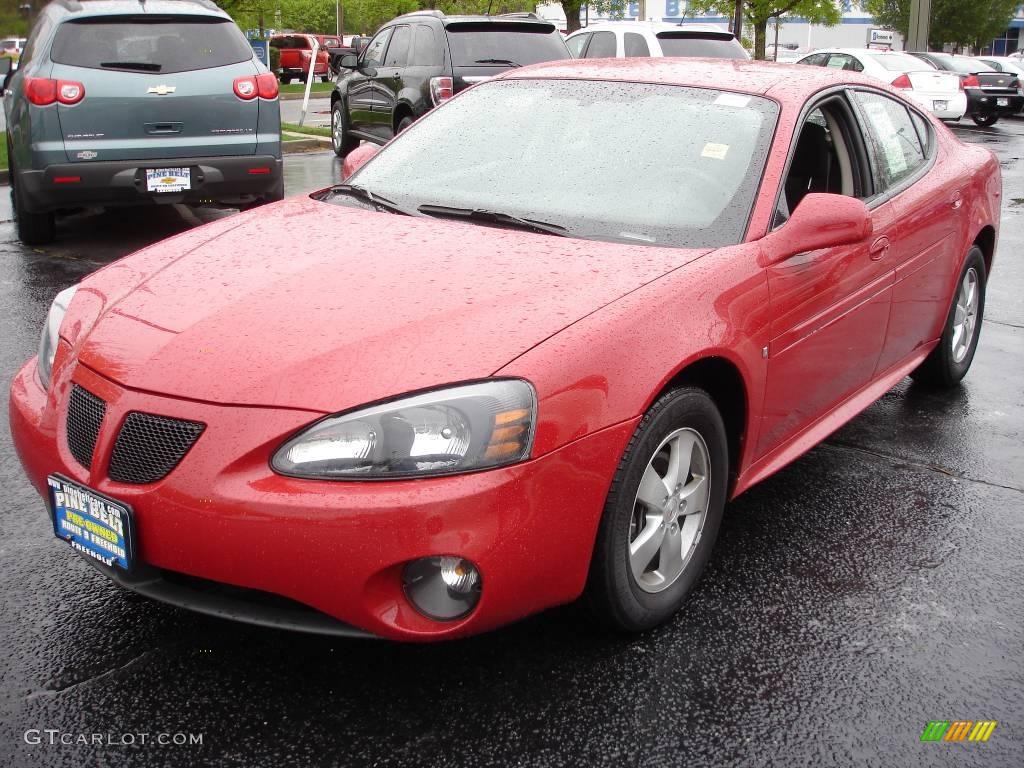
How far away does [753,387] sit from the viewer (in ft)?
10.6

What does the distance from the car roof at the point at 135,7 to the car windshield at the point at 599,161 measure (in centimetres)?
483

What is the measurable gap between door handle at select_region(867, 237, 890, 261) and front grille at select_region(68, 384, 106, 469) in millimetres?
2580

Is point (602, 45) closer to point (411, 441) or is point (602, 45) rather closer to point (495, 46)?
point (495, 46)

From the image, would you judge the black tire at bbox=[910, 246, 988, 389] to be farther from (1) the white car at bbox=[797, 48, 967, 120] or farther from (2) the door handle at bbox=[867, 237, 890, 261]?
(1) the white car at bbox=[797, 48, 967, 120]

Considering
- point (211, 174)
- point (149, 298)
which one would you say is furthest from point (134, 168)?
point (149, 298)

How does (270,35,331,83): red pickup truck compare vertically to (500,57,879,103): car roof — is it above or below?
below

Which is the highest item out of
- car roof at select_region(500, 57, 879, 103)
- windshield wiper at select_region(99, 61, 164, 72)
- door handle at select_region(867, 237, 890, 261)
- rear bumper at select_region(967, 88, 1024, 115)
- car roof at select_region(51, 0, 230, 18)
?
car roof at select_region(51, 0, 230, 18)

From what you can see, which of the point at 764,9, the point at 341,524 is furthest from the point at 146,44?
the point at 764,9

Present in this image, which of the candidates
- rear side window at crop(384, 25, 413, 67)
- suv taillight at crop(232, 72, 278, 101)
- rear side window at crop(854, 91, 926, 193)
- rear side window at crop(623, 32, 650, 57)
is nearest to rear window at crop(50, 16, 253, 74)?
suv taillight at crop(232, 72, 278, 101)

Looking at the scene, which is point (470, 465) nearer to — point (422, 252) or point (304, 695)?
point (304, 695)

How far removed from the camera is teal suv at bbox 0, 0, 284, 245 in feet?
25.2

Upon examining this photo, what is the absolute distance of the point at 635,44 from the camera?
1514cm

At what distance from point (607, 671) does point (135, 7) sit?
7084mm

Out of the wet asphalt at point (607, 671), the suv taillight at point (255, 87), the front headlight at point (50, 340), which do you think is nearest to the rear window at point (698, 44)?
the suv taillight at point (255, 87)
